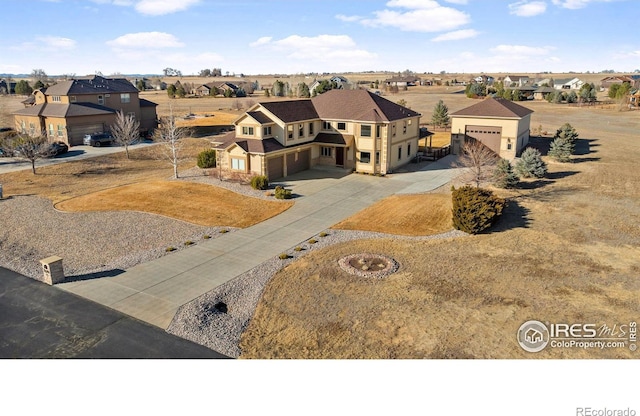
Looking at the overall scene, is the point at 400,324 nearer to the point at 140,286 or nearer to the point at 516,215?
the point at 140,286

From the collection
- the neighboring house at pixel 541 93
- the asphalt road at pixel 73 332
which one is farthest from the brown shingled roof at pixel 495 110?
the neighboring house at pixel 541 93

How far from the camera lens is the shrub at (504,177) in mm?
40375

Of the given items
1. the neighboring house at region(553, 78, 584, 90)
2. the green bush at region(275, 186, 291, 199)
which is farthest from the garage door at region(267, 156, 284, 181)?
the neighboring house at region(553, 78, 584, 90)

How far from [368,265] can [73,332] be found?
581 inches

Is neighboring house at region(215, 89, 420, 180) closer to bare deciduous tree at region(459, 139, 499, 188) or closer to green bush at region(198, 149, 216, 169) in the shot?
green bush at region(198, 149, 216, 169)

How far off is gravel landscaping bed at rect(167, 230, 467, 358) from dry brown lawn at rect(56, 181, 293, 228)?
878 centimetres

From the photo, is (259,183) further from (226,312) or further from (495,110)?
(495,110)

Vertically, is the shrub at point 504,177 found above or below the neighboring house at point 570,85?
below

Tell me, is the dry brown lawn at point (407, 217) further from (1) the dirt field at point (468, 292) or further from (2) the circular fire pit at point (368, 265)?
(2) the circular fire pit at point (368, 265)

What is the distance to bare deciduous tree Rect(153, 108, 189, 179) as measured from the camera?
4608 centimetres

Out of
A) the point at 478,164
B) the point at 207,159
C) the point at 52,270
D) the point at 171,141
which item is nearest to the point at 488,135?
the point at 478,164

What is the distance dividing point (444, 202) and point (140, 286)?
23912mm

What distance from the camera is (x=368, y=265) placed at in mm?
25703

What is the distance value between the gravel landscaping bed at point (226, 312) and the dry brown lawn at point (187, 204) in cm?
878
